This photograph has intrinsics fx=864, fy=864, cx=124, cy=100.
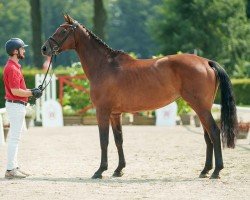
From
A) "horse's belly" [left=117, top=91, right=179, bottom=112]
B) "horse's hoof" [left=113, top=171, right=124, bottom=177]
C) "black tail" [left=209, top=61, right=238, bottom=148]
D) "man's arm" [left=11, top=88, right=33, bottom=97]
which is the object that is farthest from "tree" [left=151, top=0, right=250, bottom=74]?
"man's arm" [left=11, top=88, right=33, bottom=97]

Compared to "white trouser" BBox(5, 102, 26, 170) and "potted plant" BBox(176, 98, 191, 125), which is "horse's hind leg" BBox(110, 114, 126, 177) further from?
"potted plant" BBox(176, 98, 191, 125)

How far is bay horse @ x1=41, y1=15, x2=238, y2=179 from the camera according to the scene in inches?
451

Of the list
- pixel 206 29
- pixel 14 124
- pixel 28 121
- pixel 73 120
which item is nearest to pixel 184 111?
pixel 73 120

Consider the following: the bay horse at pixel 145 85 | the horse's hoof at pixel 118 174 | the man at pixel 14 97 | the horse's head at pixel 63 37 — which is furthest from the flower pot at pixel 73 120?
the man at pixel 14 97

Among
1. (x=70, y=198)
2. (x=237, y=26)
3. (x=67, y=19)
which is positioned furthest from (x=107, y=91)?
(x=237, y=26)

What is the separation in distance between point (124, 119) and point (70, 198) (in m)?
15.7

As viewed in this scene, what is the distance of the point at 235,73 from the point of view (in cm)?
5212

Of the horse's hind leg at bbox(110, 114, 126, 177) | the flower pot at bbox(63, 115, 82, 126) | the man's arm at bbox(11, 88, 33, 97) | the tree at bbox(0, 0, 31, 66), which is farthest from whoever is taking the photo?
the tree at bbox(0, 0, 31, 66)

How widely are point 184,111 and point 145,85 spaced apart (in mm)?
13230

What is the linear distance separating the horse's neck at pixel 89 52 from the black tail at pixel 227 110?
1600 mm

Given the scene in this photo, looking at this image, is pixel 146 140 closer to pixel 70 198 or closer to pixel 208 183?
pixel 208 183

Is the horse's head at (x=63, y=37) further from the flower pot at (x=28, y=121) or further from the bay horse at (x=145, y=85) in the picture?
the flower pot at (x=28, y=121)

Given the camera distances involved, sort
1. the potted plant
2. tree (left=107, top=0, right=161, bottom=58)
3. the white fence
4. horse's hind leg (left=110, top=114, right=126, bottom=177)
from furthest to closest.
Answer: tree (left=107, top=0, right=161, bottom=58) → the white fence → the potted plant → horse's hind leg (left=110, top=114, right=126, bottom=177)

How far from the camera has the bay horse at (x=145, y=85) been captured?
11445 mm
